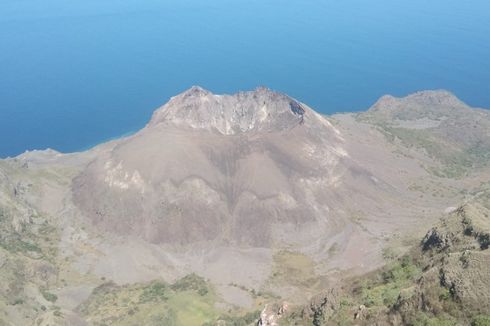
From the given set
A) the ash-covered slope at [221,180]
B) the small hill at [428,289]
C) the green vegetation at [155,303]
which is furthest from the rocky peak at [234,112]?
the small hill at [428,289]

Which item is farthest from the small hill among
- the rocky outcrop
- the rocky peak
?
the rocky peak

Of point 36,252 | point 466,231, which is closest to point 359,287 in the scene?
point 466,231

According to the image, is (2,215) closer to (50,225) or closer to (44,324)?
(50,225)

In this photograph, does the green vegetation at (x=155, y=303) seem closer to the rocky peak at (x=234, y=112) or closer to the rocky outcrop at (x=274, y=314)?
the rocky outcrop at (x=274, y=314)

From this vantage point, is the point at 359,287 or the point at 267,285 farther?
the point at 267,285

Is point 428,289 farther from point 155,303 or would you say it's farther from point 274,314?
point 155,303

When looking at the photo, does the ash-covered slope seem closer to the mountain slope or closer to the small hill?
the mountain slope
